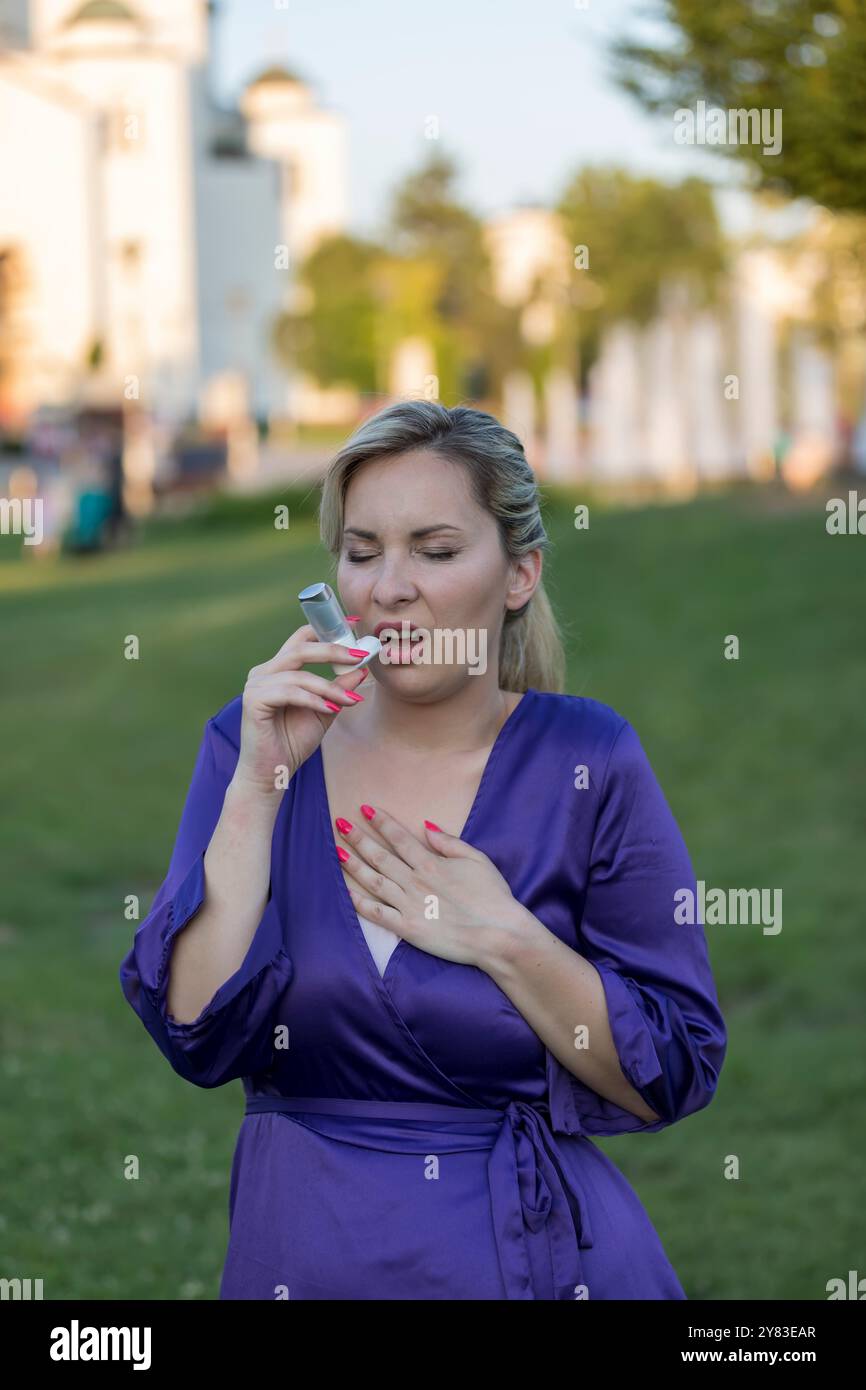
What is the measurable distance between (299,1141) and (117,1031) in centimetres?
608

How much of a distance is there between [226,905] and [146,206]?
240 feet

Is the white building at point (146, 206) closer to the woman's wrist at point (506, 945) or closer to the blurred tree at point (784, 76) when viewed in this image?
the blurred tree at point (784, 76)

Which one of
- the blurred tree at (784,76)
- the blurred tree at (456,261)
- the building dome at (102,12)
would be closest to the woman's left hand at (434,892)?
the blurred tree at (784,76)

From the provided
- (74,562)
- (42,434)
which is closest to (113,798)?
(74,562)

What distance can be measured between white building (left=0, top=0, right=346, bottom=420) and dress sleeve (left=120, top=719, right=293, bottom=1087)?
162ft

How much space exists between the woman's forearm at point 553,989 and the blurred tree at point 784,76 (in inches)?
287

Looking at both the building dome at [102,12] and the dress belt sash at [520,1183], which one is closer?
the dress belt sash at [520,1183]

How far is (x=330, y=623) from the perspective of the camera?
265 centimetres

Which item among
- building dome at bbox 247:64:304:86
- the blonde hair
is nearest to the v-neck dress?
the blonde hair

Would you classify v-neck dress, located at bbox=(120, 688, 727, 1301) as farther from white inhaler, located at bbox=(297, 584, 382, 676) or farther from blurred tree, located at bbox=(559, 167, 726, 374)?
blurred tree, located at bbox=(559, 167, 726, 374)

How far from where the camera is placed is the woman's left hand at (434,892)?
2646mm

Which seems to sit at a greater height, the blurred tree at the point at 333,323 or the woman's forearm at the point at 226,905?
the blurred tree at the point at 333,323

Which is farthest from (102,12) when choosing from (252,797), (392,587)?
(252,797)

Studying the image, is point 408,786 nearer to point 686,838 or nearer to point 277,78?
point 686,838
